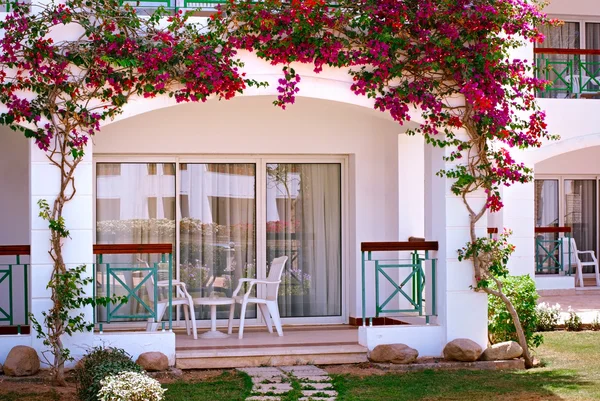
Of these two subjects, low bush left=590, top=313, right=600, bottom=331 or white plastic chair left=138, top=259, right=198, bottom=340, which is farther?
low bush left=590, top=313, right=600, bottom=331

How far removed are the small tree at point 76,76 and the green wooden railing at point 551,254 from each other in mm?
8672

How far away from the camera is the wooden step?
29.7ft

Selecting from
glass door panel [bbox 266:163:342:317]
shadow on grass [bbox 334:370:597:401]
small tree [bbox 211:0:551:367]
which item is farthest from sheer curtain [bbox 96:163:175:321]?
shadow on grass [bbox 334:370:597:401]

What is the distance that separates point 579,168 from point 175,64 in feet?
36.2

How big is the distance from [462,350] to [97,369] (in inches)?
151

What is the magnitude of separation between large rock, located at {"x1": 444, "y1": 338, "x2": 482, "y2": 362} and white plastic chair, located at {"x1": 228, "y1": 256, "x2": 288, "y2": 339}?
193 centimetres

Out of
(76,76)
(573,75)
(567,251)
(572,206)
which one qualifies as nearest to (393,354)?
(76,76)

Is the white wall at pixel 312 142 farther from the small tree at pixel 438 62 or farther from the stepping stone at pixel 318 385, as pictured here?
the stepping stone at pixel 318 385

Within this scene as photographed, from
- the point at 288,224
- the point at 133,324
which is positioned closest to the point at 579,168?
the point at 288,224

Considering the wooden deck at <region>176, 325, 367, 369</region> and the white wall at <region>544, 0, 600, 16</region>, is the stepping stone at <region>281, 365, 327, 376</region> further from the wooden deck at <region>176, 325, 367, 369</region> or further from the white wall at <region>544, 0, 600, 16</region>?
the white wall at <region>544, 0, 600, 16</region>

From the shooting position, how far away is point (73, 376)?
8328mm

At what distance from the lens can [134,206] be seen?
11062mm

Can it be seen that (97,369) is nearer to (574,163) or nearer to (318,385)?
(318,385)

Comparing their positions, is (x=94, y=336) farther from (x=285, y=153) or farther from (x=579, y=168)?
(x=579, y=168)
